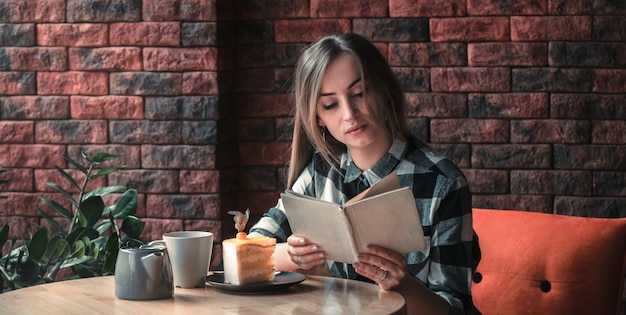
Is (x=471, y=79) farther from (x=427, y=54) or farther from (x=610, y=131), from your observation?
(x=610, y=131)

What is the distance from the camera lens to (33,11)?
3.07 metres

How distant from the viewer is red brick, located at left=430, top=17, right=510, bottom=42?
290 cm

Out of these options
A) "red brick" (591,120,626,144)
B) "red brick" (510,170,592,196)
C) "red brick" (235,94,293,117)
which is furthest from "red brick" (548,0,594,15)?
"red brick" (235,94,293,117)

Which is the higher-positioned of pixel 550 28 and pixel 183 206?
pixel 550 28

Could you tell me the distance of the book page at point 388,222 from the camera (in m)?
1.74

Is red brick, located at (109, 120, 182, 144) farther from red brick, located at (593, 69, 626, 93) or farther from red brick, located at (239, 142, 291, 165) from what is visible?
red brick, located at (593, 69, 626, 93)

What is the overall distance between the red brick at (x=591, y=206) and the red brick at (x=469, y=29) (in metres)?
0.54

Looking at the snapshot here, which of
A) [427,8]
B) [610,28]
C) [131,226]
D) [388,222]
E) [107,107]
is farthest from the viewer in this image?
[107,107]

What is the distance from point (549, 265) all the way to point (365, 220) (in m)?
0.89

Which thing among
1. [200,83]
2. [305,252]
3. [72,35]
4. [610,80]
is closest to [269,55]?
[200,83]

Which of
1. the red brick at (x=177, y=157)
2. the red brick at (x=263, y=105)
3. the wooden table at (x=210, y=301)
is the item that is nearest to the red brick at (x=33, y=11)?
the red brick at (x=177, y=157)

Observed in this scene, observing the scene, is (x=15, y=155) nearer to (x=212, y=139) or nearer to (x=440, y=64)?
(x=212, y=139)

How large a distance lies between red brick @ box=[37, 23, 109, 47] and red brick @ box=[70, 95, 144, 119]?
18 centimetres

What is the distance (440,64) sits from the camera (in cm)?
295
